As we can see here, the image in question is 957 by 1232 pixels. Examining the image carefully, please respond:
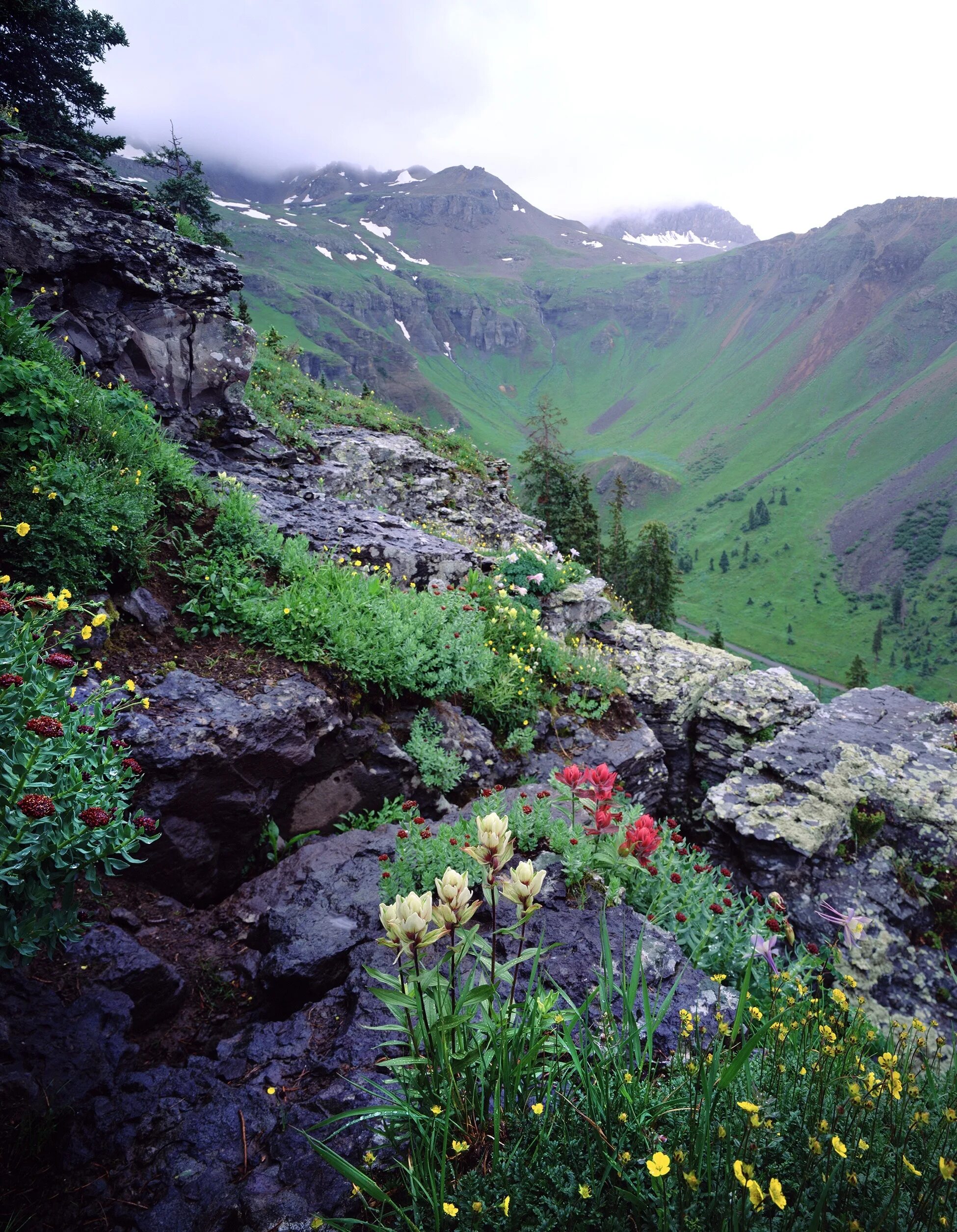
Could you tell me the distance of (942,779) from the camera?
6.66 metres

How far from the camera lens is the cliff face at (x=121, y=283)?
9094 mm

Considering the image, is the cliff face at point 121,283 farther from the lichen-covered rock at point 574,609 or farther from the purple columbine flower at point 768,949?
the purple columbine flower at point 768,949

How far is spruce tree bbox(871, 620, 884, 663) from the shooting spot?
5079 inches

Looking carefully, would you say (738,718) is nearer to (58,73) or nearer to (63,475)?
(63,475)

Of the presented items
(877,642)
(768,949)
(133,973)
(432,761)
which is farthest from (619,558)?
(877,642)

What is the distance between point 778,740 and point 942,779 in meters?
1.80

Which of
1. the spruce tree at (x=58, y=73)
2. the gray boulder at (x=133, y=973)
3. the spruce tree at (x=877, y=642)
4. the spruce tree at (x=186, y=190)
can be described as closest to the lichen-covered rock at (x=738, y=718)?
the gray boulder at (x=133, y=973)

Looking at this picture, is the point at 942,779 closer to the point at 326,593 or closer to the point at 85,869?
the point at 326,593

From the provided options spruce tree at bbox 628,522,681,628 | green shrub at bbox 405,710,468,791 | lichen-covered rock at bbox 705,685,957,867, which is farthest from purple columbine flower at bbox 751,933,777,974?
spruce tree at bbox 628,522,681,628

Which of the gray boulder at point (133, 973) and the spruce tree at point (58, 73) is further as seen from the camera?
the spruce tree at point (58, 73)

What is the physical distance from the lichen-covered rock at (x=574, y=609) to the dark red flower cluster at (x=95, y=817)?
31.4ft

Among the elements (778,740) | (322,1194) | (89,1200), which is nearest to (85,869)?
(89,1200)

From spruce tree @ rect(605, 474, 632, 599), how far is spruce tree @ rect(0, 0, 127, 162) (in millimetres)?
28401

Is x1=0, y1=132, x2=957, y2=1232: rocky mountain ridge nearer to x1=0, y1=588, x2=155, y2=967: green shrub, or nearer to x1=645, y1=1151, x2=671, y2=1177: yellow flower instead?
x1=645, y1=1151, x2=671, y2=1177: yellow flower
